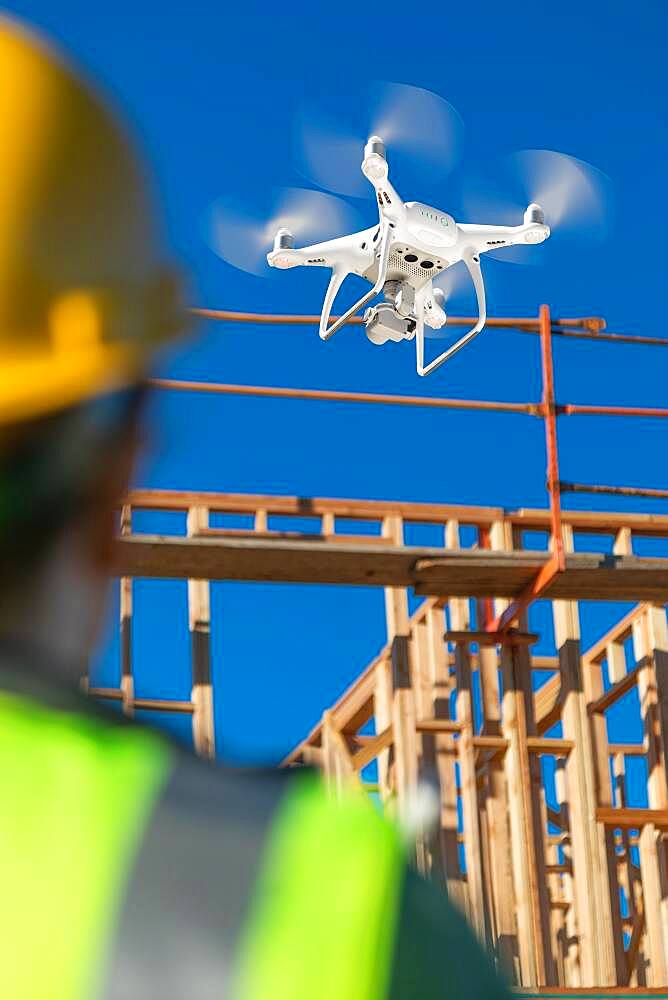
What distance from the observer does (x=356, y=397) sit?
442 inches

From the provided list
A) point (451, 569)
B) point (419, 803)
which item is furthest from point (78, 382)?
point (451, 569)

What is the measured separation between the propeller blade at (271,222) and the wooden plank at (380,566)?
3.80 metres

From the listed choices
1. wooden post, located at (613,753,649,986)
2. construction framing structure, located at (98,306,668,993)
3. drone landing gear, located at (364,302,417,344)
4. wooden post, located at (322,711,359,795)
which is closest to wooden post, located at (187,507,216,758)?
construction framing structure, located at (98,306,668,993)

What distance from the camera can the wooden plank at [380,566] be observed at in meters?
10.7

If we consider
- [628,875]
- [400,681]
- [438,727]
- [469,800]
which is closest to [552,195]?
[400,681]

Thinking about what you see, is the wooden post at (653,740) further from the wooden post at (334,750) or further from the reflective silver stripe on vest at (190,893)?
the reflective silver stripe on vest at (190,893)

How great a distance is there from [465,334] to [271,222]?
6.65ft

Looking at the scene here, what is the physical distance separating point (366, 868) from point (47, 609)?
0.81ft

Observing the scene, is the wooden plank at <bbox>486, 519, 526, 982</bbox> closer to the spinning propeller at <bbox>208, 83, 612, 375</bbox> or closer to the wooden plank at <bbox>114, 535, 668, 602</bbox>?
the spinning propeller at <bbox>208, 83, 612, 375</bbox>

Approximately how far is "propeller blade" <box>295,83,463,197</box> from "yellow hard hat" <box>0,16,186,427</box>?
12.6 meters

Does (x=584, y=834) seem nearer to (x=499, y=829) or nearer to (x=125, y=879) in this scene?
(x=499, y=829)

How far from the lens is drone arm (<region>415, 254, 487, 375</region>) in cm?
1292

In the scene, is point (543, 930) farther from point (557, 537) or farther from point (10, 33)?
point (10, 33)

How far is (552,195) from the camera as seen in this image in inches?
551
